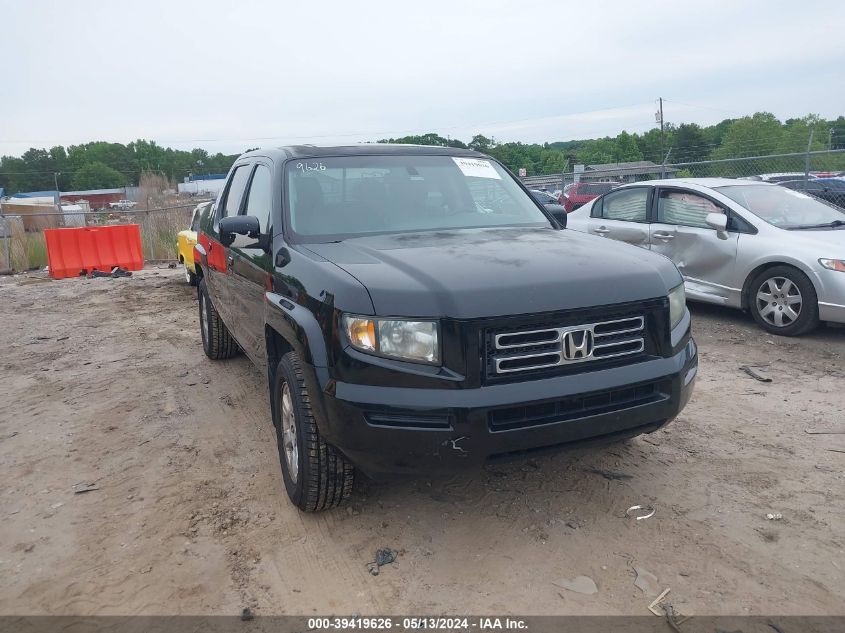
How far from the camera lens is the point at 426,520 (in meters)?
3.38

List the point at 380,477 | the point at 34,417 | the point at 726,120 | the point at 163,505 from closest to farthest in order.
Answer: the point at 380,477 < the point at 163,505 < the point at 34,417 < the point at 726,120

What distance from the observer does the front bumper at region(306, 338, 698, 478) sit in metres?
2.75

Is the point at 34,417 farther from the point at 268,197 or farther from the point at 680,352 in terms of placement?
the point at 680,352

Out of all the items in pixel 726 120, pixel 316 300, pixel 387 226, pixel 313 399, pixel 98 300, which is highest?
pixel 726 120

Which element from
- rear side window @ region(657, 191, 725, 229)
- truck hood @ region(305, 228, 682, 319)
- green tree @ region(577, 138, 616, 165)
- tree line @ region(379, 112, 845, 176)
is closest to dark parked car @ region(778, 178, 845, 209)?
rear side window @ region(657, 191, 725, 229)

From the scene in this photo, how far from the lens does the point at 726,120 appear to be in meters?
82.8

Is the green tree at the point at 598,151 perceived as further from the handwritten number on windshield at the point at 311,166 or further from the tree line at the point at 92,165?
the handwritten number on windshield at the point at 311,166

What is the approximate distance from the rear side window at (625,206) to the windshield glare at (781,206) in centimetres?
95

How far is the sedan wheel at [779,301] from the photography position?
259 inches

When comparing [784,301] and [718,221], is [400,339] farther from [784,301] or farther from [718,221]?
[718,221]

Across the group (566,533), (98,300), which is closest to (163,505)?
(566,533)

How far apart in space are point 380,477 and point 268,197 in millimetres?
2004

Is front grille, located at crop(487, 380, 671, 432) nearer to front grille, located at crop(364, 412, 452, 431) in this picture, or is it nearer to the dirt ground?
front grille, located at crop(364, 412, 452, 431)

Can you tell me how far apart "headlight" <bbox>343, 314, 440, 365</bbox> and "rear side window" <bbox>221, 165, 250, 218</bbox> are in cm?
249
